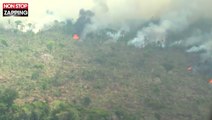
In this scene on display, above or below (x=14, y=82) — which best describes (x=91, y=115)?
below

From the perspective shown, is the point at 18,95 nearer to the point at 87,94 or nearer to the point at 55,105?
the point at 55,105

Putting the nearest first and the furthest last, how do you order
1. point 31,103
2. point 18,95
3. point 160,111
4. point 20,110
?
point 20,110, point 31,103, point 18,95, point 160,111

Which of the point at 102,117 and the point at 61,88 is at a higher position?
the point at 61,88

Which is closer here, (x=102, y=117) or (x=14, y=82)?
(x=102, y=117)

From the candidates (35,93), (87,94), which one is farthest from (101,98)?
(35,93)

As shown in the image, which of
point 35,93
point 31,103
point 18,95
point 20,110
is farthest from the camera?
point 35,93

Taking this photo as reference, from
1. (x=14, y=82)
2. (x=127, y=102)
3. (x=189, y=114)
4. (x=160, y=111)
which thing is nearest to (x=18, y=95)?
(x=14, y=82)

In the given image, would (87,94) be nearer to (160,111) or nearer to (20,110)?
(160,111)

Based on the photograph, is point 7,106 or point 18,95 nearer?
point 7,106

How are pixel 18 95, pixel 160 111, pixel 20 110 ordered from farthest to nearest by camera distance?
pixel 160 111
pixel 18 95
pixel 20 110
